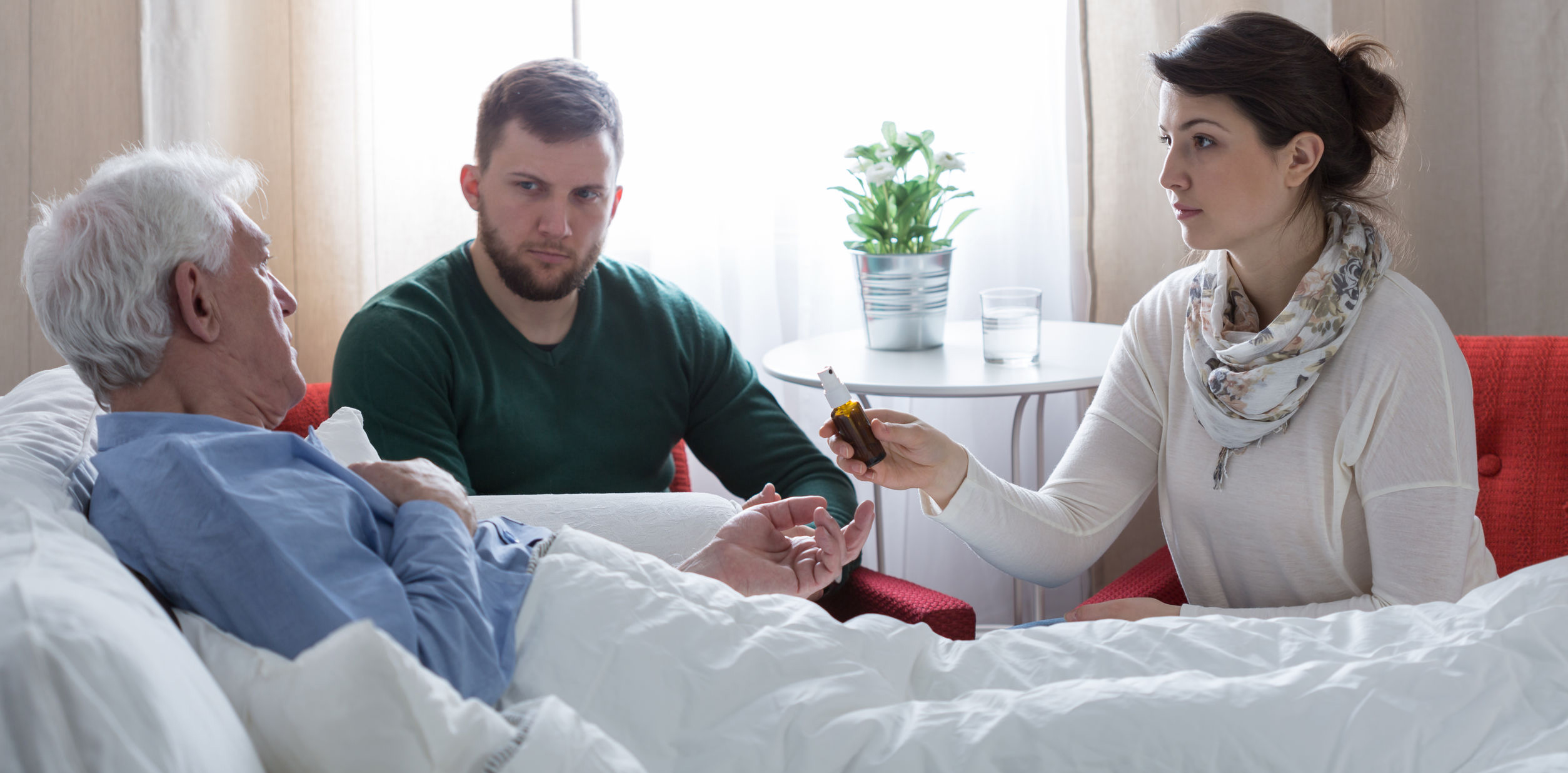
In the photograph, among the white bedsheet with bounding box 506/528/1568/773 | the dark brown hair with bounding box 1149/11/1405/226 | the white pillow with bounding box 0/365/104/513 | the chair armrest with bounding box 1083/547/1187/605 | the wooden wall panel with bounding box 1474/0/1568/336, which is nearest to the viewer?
the white bedsheet with bounding box 506/528/1568/773

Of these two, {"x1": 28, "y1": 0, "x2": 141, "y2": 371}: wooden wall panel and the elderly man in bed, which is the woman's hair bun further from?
{"x1": 28, "y1": 0, "x2": 141, "y2": 371}: wooden wall panel

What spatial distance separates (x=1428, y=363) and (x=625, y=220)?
69.5 inches

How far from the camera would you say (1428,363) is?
1.28 m

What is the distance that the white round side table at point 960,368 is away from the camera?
1816 millimetres

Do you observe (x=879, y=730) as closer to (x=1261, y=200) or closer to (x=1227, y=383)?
(x=1227, y=383)

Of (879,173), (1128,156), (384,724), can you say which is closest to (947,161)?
(879,173)

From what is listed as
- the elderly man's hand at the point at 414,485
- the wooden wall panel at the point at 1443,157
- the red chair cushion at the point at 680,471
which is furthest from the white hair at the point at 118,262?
the wooden wall panel at the point at 1443,157

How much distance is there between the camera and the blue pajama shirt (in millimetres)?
857

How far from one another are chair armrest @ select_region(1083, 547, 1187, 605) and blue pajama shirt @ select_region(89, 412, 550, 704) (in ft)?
2.73

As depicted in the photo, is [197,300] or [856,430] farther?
[856,430]

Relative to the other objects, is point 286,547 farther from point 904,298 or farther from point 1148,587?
point 904,298

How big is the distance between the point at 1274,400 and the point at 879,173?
90 cm

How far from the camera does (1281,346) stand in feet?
4.39

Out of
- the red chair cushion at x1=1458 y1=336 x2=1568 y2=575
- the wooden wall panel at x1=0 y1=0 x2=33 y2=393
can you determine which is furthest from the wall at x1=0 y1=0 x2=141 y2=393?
the red chair cushion at x1=1458 y1=336 x2=1568 y2=575
